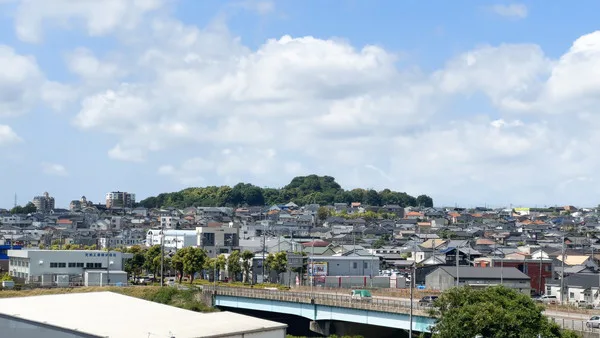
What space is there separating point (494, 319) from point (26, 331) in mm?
20032

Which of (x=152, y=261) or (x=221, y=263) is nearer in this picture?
(x=152, y=261)

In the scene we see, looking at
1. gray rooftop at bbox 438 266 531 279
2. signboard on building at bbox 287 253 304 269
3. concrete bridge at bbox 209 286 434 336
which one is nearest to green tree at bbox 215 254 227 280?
signboard on building at bbox 287 253 304 269

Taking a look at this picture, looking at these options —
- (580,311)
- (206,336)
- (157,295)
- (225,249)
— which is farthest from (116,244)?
(206,336)

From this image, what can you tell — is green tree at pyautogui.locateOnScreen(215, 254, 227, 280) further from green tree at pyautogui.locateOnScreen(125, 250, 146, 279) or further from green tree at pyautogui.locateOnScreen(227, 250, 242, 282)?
green tree at pyautogui.locateOnScreen(125, 250, 146, 279)

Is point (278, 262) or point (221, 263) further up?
point (278, 262)

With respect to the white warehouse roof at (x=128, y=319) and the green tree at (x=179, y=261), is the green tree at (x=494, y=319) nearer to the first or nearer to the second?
the white warehouse roof at (x=128, y=319)

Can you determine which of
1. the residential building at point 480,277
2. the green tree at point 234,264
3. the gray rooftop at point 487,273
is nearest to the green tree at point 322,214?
the green tree at point 234,264

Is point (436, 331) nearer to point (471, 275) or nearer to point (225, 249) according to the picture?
point (471, 275)

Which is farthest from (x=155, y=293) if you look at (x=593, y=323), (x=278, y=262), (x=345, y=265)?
(x=593, y=323)

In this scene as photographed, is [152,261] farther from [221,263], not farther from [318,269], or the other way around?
[318,269]

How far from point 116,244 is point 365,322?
81708 millimetres

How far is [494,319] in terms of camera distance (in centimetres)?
3525

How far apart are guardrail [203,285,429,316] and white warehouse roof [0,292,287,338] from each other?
1296cm

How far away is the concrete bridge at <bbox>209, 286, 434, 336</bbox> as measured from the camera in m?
49.1
